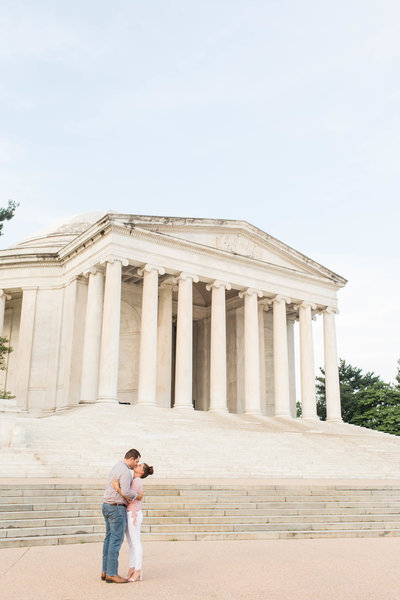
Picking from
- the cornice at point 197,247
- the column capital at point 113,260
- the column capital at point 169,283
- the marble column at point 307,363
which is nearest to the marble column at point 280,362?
the marble column at point 307,363

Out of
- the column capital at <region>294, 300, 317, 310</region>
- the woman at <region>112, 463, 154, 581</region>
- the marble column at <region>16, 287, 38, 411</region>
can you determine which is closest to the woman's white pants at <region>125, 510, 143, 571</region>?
the woman at <region>112, 463, 154, 581</region>

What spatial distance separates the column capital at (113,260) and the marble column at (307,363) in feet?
61.8

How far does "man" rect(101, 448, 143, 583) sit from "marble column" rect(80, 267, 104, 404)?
2924 centimetres

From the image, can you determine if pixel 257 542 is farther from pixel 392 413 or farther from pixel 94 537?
pixel 392 413

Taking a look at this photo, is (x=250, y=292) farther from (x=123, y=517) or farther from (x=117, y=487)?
(x=123, y=517)

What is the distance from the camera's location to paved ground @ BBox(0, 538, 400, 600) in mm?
9023

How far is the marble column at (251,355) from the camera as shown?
149ft

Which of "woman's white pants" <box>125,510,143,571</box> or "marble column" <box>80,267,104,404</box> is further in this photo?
"marble column" <box>80,267,104,404</box>

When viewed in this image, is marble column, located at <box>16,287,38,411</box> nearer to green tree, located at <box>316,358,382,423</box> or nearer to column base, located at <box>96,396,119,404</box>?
column base, located at <box>96,396,119,404</box>

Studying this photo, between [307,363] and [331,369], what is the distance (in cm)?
267

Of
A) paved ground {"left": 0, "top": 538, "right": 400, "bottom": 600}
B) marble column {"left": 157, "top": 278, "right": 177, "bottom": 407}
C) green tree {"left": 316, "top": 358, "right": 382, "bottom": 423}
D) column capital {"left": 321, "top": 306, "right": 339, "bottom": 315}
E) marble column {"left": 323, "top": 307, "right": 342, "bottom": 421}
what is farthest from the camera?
green tree {"left": 316, "top": 358, "right": 382, "bottom": 423}

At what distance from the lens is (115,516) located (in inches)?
404

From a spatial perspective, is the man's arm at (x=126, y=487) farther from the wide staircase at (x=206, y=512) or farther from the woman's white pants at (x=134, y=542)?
the wide staircase at (x=206, y=512)

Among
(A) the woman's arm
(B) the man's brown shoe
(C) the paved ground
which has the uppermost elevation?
(A) the woman's arm
